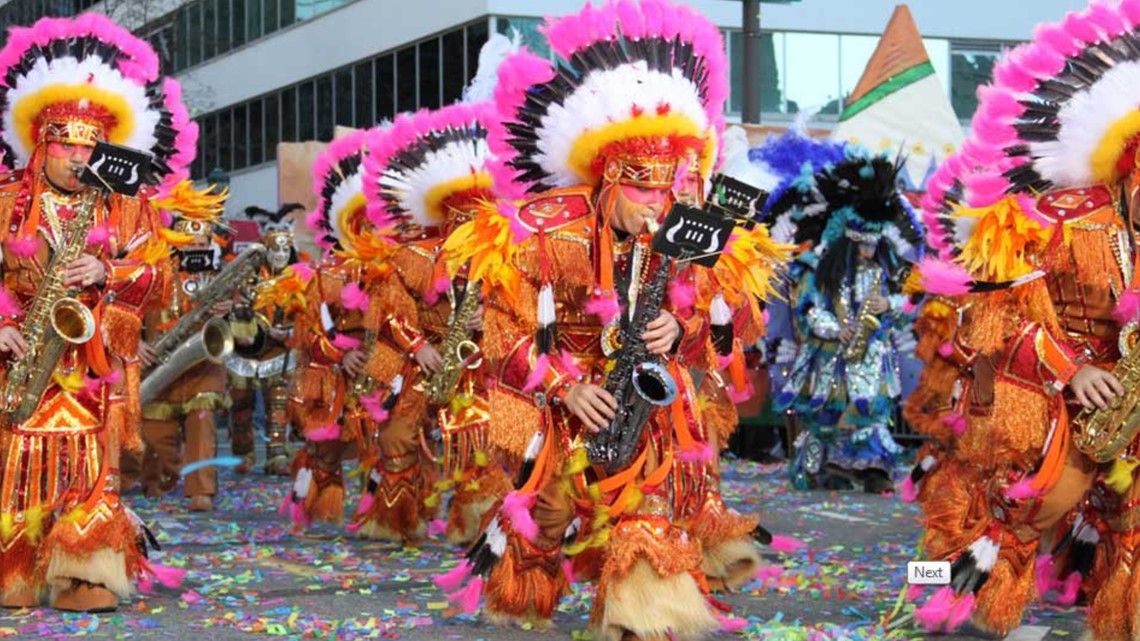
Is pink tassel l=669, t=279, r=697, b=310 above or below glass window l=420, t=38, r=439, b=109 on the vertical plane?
below

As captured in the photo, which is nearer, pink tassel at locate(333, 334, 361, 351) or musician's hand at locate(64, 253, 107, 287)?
musician's hand at locate(64, 253, 107, 287)

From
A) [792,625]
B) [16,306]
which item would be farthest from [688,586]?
[16,306]

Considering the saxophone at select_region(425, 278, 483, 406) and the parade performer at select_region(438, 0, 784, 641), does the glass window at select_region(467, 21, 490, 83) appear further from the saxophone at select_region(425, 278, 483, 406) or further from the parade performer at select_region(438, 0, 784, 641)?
the parade performer at select_region(438, 0, 784, 641)

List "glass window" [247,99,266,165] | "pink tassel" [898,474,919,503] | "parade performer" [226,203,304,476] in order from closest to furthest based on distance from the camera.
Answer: "pink tassel" [898,474,919,503] < "parade performer" [226,203,304,476] < "glass window" [247,99,266,165]

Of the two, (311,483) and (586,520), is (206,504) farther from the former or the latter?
(586,520)

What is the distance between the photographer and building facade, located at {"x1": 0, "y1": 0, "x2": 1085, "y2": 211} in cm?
2933

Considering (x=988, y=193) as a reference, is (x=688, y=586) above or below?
below

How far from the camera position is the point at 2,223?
23.7 ft

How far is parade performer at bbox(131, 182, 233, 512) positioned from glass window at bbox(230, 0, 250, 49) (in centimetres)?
2529

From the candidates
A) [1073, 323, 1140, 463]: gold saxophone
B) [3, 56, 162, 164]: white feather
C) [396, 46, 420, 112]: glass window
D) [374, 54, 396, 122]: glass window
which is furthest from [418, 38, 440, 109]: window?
[1073, 323, 1140, 463]: gold saxophone

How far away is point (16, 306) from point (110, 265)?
16.3 inches

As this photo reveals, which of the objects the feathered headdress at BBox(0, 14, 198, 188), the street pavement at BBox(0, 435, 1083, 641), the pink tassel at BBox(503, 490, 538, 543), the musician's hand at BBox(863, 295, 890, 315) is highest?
the feathered headdress at BBox(0, 14, 198, 188)

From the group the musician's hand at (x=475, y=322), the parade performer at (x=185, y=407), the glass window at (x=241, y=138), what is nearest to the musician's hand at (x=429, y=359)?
the musician's hand at (x=475, y=322)

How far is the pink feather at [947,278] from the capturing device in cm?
647
